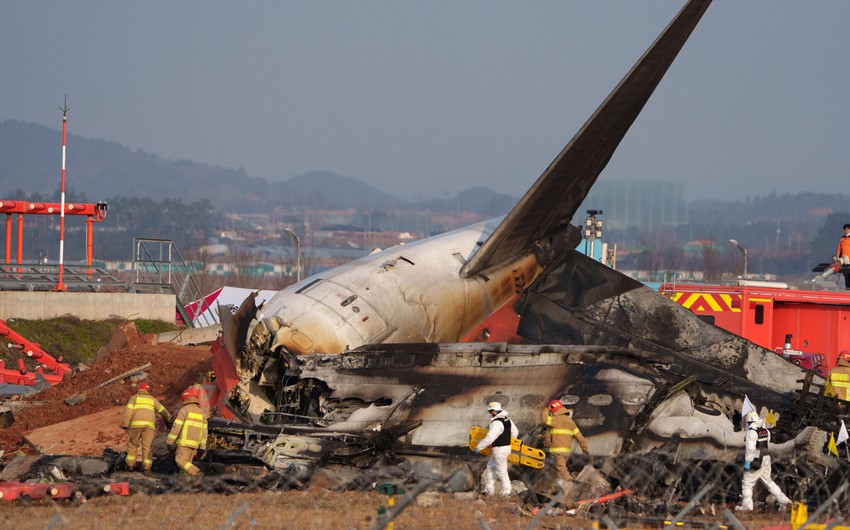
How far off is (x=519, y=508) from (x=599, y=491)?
1.22m

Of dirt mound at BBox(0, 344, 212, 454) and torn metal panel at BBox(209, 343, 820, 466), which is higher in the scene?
torn metal panel at BBox(209, 343, 820, 466)

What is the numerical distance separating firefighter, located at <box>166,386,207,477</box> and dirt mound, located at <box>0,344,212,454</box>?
269 inches

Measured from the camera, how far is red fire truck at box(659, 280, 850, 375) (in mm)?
27344

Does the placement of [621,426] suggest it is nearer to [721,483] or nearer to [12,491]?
[721,483]

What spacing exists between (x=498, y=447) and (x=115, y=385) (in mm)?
13123

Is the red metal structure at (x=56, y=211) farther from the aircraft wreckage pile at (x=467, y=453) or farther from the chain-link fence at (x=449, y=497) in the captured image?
the chain-link fence at (x=449, y=497)

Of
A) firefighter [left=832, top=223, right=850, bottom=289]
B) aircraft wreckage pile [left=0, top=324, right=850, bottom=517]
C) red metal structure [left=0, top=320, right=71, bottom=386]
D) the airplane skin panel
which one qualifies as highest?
the airplane skin panel

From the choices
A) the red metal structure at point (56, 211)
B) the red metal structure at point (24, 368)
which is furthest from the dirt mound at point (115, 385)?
the red metal structure at point (56, 211)

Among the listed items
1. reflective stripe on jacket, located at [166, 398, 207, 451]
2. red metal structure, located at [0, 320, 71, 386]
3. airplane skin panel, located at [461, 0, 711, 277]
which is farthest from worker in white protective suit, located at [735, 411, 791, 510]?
red metal structure, located at [0, 320, 71, 386]

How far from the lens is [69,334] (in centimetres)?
3581

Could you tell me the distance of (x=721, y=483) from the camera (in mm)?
16016

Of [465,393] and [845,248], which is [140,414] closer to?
[465,393]

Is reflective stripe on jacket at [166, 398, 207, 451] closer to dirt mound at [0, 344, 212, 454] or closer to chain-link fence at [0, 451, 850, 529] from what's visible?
chain-link fence at [0, 451, 850, 529]

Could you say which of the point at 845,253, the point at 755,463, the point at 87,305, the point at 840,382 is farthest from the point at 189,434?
the point at 87,305
